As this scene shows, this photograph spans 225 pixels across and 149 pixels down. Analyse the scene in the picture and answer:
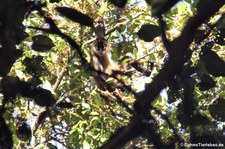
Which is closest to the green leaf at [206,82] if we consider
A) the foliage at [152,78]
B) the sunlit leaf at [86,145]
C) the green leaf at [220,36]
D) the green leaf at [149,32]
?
the foliage at [152,78]

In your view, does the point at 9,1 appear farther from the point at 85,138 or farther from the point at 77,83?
the point at 77,83

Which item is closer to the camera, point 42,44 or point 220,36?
point 220,36

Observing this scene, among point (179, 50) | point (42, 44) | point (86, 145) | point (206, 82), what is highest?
point (86, 145)

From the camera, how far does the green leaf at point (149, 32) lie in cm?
107

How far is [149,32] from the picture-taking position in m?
1.07

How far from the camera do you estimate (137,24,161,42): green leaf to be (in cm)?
107

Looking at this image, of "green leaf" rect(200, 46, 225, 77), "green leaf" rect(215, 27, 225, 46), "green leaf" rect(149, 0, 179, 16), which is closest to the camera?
"green leaf" rect(149, 0, 179, 16)

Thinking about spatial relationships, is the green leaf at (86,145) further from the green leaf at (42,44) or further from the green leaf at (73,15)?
the green leaf at (73,15)

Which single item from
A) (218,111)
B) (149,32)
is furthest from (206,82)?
(149,32)

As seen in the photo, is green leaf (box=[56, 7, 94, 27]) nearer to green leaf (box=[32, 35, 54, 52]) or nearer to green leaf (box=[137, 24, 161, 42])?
green leaf (box=[137, 24, 161, 42])

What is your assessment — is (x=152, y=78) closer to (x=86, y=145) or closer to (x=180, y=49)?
(x=180, y=49)

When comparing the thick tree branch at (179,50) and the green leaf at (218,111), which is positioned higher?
the green leaf at (218,111)

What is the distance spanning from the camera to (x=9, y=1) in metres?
0.64

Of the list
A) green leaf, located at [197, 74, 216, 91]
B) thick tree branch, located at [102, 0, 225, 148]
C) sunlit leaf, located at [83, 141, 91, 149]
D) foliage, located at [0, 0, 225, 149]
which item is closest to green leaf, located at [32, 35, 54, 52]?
foliage, located at [0, 0, 225, 149]
